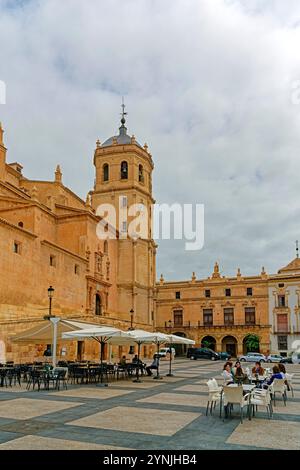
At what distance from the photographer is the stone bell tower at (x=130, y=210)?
50.1 m

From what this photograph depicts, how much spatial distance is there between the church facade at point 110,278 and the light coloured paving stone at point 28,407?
41.8ft

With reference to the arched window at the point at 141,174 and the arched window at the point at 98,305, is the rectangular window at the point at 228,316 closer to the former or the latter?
the arched window at the point at 141,174

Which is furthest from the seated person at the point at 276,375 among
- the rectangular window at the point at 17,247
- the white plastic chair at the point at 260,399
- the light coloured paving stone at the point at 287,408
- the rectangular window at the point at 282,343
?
the rectangular window at the point at 282,343

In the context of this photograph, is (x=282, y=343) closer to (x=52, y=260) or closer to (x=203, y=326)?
(x=203, y=326)

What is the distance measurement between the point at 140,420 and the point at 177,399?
3986 millimetres

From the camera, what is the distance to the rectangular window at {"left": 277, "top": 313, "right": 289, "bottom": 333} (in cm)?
5538

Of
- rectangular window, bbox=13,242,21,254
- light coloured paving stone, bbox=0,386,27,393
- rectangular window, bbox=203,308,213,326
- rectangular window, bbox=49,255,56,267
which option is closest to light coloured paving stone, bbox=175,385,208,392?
light coloured paving stone, bbox=0,386,27,393

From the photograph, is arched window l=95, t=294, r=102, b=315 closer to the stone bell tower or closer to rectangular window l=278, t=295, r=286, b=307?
the stone bell tower

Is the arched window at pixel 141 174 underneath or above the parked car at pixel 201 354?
above

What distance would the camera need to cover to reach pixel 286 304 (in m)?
55.7

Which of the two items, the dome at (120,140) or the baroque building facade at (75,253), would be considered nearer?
the baroque building facade at (75,253)

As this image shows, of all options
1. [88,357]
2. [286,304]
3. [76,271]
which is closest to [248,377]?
[88,357]

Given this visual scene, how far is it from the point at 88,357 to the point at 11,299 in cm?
621
